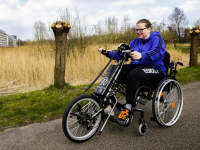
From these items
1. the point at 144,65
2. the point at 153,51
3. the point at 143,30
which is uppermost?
the point at 143,30

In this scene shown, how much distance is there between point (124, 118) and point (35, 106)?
6.53 ft

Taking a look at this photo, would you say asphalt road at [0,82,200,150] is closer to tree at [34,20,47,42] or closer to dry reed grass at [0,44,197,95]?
dry reed grass at [0,44,197,95]

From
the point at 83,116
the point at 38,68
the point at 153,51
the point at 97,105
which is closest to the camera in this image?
the point at 83,116

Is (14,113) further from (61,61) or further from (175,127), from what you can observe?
(175,127)

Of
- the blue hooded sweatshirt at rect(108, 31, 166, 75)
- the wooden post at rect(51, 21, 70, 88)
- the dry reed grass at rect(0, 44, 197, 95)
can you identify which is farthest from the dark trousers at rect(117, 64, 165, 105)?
the dry reed grass at rect(0, 44, 197, 95)

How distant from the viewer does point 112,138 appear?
8.74 ft

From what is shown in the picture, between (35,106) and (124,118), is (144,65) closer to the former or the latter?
(124,118)

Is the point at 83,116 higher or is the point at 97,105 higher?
the point at 97,105

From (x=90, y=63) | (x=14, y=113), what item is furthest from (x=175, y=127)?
(x=90, y=63)

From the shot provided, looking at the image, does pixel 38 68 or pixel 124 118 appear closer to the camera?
pixel 124 118

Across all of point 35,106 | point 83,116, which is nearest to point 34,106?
point 35,106

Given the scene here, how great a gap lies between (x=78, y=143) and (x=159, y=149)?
1014mm

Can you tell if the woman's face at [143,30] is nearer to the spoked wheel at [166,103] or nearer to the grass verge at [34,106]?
the spoked wheel at [166,103]

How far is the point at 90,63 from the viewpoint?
303 inches
